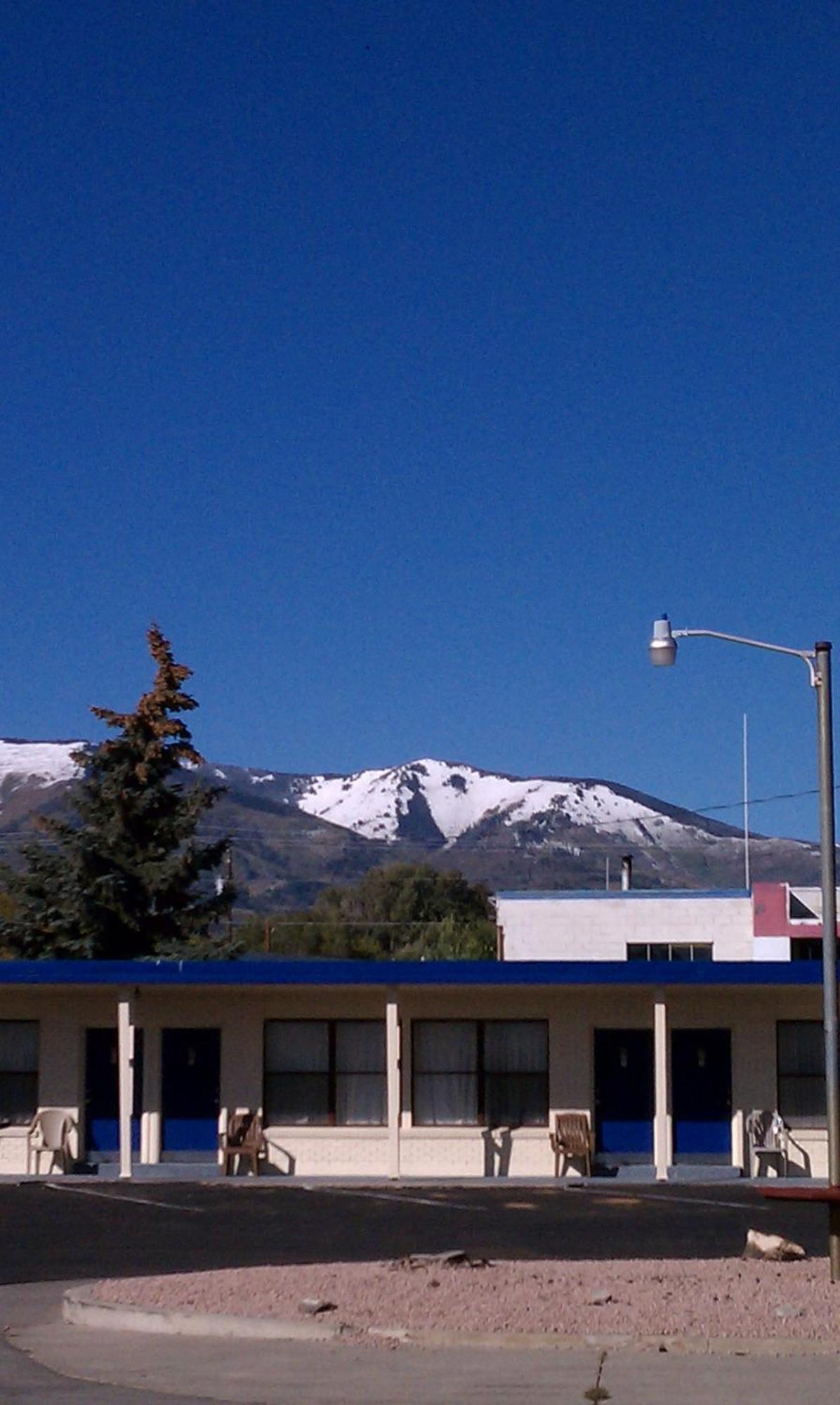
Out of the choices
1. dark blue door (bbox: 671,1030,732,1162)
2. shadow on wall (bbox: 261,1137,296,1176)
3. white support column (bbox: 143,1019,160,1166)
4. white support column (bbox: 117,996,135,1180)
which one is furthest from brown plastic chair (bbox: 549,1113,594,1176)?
white support column (bbox: 117,996,135,1180)

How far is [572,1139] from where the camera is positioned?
92.9 ft

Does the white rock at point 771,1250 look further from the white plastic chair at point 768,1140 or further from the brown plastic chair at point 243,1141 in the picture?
the brown plastic chair at point 243,1141

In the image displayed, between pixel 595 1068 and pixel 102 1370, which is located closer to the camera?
pixel 102 1370

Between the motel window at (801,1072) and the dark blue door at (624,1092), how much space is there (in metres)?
2.02

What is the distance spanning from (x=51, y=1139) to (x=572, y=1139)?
805cm

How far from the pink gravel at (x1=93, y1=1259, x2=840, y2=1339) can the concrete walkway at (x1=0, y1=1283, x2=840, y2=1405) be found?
0.43m

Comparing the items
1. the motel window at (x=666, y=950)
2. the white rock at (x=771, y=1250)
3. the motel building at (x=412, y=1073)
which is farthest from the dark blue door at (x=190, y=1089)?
the motel window at (x=666, y=950)

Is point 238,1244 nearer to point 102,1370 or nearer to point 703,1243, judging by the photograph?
point 703,1243

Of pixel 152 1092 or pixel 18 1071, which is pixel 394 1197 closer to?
pixel 152 1092

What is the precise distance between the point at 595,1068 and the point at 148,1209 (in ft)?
27.7

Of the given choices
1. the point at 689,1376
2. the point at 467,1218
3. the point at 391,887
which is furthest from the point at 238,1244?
the point at 391,887

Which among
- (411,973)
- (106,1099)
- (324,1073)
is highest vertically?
(411,973)

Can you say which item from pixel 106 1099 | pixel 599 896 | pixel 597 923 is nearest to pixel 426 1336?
pixel 106 1099

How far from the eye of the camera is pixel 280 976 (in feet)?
91.4
